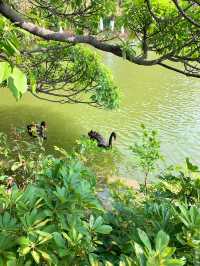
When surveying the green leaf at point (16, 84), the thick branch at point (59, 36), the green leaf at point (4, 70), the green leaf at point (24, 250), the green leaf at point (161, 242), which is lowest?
the green leaf at point (24, 250)

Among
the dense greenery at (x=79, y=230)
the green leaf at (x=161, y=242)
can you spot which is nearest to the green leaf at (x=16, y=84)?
the dense greenery at (x=79, y=230)

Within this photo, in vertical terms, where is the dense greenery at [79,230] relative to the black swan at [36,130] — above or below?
above

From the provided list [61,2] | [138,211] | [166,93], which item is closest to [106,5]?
[61,2]

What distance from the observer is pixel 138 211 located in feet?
8.02

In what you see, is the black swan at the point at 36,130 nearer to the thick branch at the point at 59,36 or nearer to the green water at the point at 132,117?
the green water at the point at 132,117

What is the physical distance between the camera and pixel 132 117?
1356cm

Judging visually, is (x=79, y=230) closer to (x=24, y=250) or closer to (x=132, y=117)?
(x=24, y=250)

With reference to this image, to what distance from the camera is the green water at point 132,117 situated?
37.6ft

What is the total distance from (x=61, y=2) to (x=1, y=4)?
2676 millimetres

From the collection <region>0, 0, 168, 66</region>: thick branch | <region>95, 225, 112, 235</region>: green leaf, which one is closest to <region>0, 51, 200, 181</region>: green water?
<region>0, 0, 168, 66</region>: thick branch

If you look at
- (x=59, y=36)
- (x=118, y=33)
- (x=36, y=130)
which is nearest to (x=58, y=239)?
(x=59, y=36)

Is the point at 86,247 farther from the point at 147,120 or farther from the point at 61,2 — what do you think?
the point at 147,120

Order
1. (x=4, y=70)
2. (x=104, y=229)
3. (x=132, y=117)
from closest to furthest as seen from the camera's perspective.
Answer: (x=4, y=70), (x=104, y=229), (x=132, y=117)

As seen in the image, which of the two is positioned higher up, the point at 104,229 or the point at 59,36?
the point at 59,36
